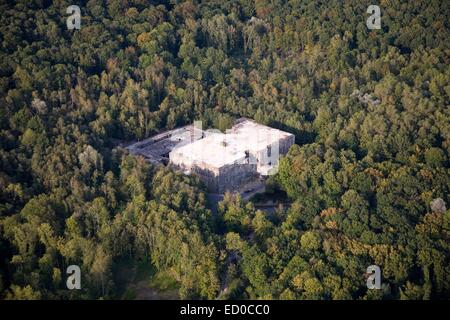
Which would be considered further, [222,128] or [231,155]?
[222,128]

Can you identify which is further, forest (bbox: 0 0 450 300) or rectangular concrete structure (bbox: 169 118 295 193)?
rectangular concrete structure (bbox: 169 118 295 193)

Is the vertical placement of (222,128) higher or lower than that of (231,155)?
higher

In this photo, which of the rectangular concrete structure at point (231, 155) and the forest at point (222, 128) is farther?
the rectangular concrete structure at point (231, 155)

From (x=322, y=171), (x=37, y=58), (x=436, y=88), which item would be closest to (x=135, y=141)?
(x=37, y=58)

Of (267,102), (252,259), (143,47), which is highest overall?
(143,47)

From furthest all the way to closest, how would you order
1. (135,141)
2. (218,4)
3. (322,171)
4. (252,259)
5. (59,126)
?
(218,4) → (135,141) → (59,126) → (322,171) → (252,259)

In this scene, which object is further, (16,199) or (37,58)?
(37,58)

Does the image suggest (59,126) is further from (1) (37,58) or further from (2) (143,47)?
(2) (143,47)

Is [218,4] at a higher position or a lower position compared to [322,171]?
higher
